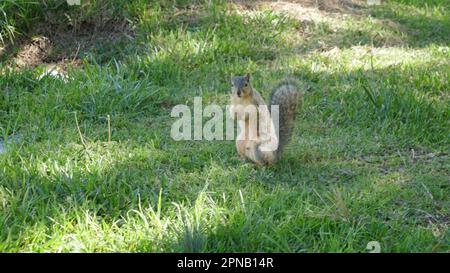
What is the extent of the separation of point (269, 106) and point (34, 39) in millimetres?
2839

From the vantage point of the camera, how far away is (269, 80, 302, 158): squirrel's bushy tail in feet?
14.3

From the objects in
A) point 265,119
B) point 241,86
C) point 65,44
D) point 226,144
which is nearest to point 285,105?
point 265,119

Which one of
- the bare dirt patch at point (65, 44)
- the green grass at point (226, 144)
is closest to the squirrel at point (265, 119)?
the green grass at point (226, 144)

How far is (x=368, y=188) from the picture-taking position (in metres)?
4.16

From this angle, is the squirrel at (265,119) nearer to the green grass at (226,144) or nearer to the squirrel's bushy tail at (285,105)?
the squirrel's bushy tail at (285,105)

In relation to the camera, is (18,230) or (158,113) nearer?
(18,230)

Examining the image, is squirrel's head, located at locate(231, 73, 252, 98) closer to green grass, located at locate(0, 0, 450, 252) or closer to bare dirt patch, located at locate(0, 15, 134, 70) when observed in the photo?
green grass, located at locate(0, 0, 450, 252)

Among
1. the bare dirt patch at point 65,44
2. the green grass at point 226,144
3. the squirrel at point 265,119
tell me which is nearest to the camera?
the green grass at point 226,144

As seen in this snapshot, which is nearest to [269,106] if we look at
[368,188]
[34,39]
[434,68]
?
[368,188]

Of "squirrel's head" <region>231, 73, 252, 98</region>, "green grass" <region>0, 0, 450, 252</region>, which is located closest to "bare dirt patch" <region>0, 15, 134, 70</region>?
"green grass" <region>0, 0, 450, 252</region>

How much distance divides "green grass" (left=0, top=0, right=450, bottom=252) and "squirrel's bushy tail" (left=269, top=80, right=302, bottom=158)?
0.58 ft

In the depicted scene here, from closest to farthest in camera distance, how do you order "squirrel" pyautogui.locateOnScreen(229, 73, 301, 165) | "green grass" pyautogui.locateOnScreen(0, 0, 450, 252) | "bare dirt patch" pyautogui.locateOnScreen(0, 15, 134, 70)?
1. "green grass" pyautogui.locateOnScreen(0, 0, 450, 252)
2. "squirrel" pyautogui.locateOnScreen(229, 73, 301, 165)
3. "bare dirt patch" pyautogui.locateOnScreen(0, 15, 134, 70)

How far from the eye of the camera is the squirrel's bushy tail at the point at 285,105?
4.35 metres
